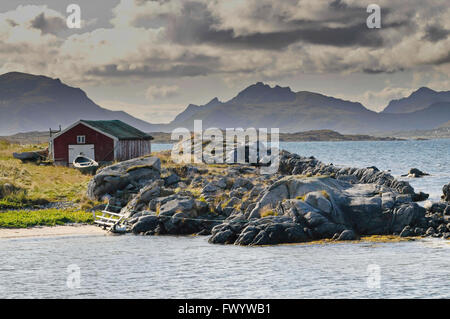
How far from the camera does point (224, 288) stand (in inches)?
767

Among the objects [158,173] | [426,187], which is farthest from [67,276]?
[426,187]

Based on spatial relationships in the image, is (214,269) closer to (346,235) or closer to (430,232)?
Result: (346,235)

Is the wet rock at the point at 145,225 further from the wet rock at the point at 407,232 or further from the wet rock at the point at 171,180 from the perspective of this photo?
the wet rock at the point at 407,232

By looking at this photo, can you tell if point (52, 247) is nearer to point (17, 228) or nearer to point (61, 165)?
point (17, 228)

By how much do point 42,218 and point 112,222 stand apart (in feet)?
13.6

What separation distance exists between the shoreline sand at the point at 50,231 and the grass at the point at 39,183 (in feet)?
19.5

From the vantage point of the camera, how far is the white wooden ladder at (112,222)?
1183 inches

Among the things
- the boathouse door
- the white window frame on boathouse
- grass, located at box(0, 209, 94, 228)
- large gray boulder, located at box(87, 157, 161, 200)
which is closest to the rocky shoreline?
large gray boulder, located at box(87, 157, 161, 200)

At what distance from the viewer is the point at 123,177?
38.8 metres

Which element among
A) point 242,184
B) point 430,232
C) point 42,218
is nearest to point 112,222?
point 42,218

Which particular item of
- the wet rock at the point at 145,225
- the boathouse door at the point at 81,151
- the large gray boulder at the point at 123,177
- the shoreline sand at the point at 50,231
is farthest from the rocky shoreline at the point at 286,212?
the boathouse door at the point at 81,151

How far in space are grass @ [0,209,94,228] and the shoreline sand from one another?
0.71m

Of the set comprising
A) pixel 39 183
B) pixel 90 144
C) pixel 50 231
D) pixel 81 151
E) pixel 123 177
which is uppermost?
pixel 90 144

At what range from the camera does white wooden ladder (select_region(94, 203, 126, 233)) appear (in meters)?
30.0
